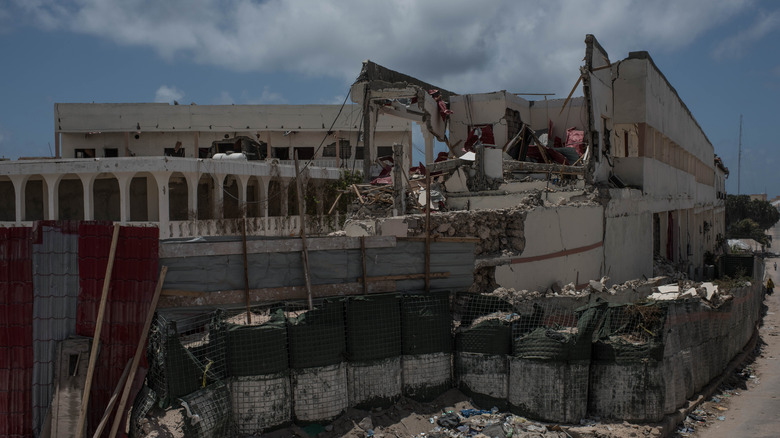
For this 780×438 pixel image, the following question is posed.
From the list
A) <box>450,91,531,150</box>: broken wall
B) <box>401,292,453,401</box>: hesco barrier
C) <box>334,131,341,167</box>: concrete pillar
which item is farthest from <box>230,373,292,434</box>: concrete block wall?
<box>334,131,341,167</box>: concrete pillar

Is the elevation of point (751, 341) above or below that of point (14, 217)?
below

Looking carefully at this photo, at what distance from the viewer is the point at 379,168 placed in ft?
58.9

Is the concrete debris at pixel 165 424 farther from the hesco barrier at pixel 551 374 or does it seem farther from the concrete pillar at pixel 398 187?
the concrete pillar at pixel 398 187

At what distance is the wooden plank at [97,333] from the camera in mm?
5930

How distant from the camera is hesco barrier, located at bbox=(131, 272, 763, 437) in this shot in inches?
256

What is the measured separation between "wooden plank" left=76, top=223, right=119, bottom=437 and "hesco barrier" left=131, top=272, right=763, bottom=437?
476mm

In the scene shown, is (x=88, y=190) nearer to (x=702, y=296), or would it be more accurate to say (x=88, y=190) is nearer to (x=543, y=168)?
(x=543, y=168)

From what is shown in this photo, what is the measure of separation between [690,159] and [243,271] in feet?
92.3

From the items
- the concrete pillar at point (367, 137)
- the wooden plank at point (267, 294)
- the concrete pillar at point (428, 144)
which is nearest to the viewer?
the wooden plank at point (267, 294)

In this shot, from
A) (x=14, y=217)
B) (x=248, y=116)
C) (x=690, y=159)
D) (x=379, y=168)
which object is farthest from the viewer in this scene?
(x=248, y=116)

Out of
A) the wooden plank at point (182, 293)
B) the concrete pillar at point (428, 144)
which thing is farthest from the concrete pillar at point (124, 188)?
the wooden plank at point (182, 293)

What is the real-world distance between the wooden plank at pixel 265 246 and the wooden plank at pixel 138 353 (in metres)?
0.32

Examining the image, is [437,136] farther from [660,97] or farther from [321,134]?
[321,134]

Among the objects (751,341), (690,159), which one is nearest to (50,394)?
(751,341)
